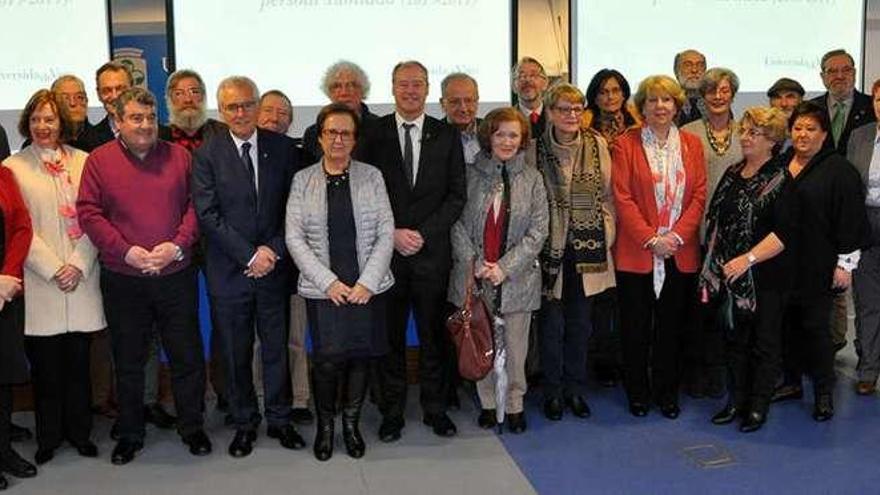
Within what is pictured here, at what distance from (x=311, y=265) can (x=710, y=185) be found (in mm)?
1835

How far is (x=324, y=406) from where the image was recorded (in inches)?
138

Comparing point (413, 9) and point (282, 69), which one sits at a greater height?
point (413, 9)

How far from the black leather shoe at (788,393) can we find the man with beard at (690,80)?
135 centimetres

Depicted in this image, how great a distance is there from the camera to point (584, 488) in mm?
3209

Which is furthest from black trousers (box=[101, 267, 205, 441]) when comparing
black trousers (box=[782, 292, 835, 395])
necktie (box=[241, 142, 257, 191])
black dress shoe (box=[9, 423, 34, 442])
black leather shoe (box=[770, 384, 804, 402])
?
black leather shoe (box=[770, 384, 804, 402])

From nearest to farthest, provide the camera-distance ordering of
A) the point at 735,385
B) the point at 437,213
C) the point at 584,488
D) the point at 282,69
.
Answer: the point at 584,488 < the point at 437,213 < the point at 735,385 < the point at 282,69

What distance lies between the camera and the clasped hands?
10.8ft

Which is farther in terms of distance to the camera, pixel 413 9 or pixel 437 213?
pixel 413 9

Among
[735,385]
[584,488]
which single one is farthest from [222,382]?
[735,385]

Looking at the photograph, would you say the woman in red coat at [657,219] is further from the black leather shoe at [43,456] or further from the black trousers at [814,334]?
the black leather shoe at [43,456]

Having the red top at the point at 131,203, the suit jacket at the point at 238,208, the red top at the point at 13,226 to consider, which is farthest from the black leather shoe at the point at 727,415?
the red top at the point at 13,226

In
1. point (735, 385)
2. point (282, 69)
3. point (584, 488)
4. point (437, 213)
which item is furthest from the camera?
point (282, 69)

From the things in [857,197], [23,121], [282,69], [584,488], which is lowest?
[584,488]

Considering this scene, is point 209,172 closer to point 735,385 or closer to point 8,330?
point 8,330
